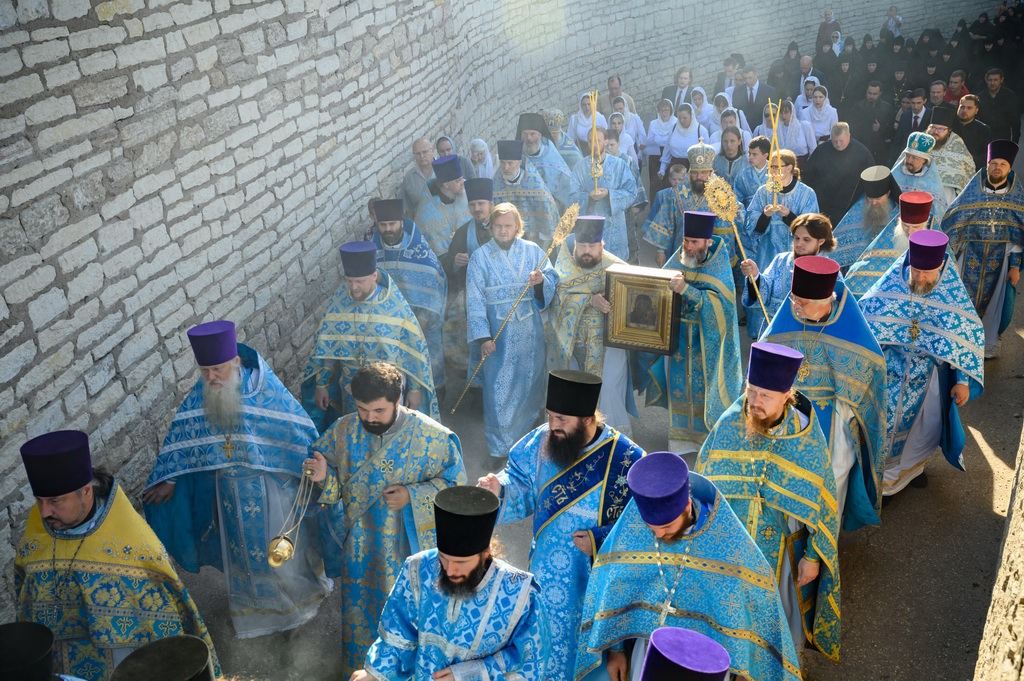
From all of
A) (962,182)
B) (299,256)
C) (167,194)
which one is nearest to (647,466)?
(167,194)

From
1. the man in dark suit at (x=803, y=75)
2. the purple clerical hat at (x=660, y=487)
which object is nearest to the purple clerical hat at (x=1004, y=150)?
the purple clerical hat at (x=660, y=487)

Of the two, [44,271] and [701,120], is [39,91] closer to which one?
[44,271]

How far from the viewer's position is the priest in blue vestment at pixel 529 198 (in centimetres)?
962

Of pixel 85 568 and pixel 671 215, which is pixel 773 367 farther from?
pixel 671 215

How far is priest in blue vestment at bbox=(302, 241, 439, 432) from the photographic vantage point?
6227 mm

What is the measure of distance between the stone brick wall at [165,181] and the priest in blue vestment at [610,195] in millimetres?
1833

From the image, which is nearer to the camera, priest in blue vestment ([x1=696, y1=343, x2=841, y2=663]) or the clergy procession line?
the clergy procession line

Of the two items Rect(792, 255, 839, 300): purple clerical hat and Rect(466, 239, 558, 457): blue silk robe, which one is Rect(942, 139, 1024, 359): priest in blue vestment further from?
Rect(466, 239, 558, 457): blue silk robe

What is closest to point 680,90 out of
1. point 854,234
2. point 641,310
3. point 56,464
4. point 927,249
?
point 854,234

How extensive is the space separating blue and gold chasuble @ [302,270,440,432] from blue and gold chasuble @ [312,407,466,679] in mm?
1387

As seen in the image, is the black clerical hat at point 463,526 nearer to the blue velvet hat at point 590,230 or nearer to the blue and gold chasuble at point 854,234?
the blue velvet hat at point 590,230

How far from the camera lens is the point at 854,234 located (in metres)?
8.09

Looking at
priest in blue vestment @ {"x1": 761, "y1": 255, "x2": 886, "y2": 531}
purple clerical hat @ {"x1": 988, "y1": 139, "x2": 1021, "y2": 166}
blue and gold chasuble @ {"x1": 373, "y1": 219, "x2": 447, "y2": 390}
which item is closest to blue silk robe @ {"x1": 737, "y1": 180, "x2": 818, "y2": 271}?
purple clerical hat @ {"x1": 988, "y1": 139, "x2": 1021, "y2": 166}

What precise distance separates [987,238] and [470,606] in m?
6.53
